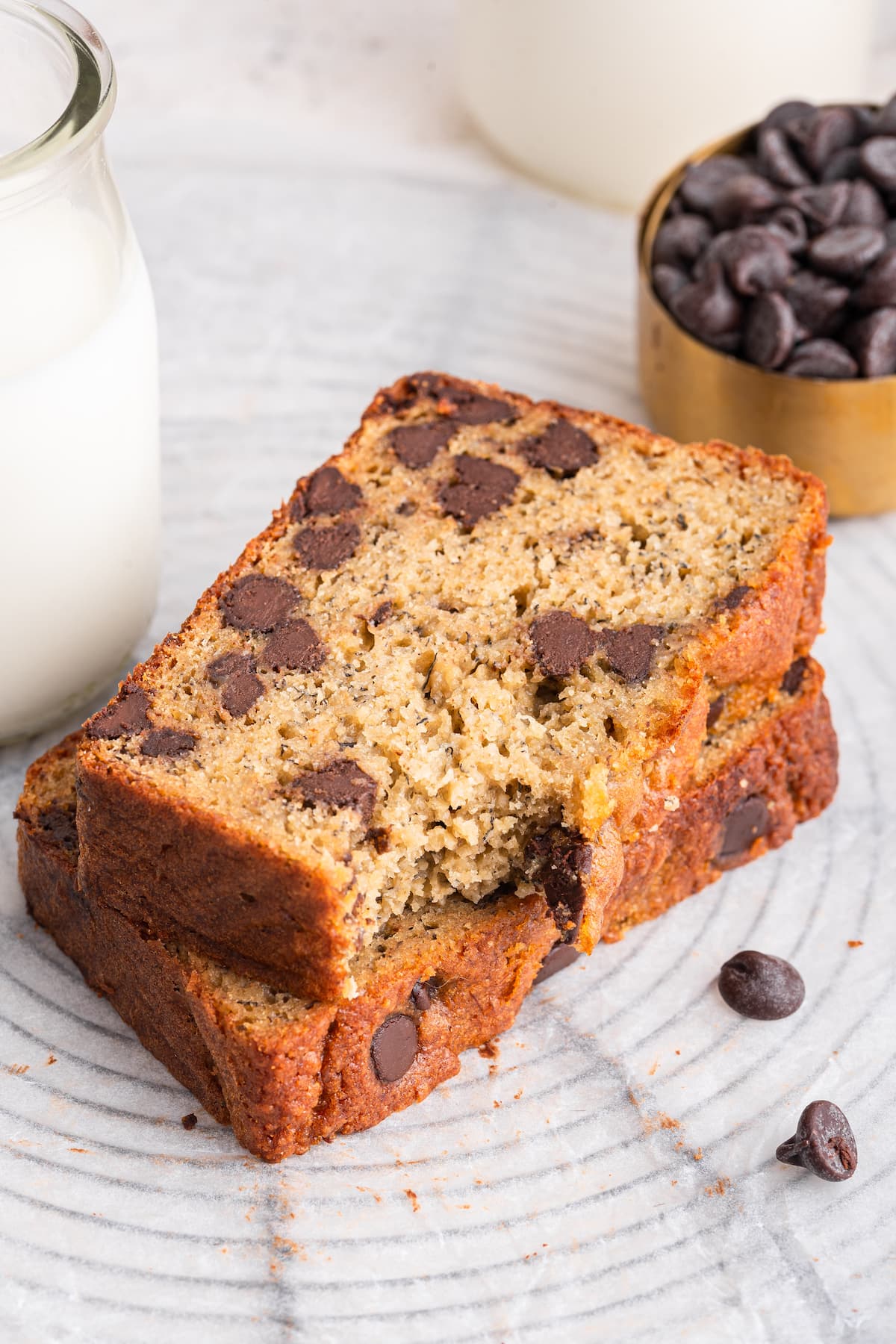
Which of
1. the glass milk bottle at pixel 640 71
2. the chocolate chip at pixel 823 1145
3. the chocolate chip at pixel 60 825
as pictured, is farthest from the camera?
the glass milk bottle at pixel 640 71

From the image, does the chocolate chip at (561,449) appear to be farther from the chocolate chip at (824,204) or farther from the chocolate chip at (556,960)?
the chocolate chip at (556,960)

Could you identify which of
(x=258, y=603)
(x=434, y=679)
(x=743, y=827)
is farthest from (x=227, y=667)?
(x=743, y=827)

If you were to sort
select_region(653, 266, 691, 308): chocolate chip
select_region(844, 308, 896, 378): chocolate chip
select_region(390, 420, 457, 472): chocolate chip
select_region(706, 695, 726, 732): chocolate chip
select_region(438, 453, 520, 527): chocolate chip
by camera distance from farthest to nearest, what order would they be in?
select_region(653, 266, 691, 308): chocolate chip
select_region(844, 308, 896, 378): chocolate chip
select_region(390, 420, 457, 472): chocolate chip
select_region(438, 453, 520, 527): chocolate chip
select_region(706, 695, 726, 732): chocolate chip

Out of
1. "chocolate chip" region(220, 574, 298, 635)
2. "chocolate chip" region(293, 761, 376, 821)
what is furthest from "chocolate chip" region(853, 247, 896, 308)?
"chocolate chip" region(293, 761, 376, 821)

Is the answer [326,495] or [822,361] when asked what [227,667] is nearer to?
[326,495]

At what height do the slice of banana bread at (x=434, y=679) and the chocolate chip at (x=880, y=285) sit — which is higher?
the chocolate chip at (x=880, y=285)

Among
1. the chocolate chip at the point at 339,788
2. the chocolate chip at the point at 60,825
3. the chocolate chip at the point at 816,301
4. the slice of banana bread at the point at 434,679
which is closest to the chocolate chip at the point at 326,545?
the slice of banana bread at the point at 434,679

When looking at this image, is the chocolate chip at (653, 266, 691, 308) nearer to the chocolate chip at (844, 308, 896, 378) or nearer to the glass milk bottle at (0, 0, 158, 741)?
the chocolate chip at (844, 308, 896, 378)
